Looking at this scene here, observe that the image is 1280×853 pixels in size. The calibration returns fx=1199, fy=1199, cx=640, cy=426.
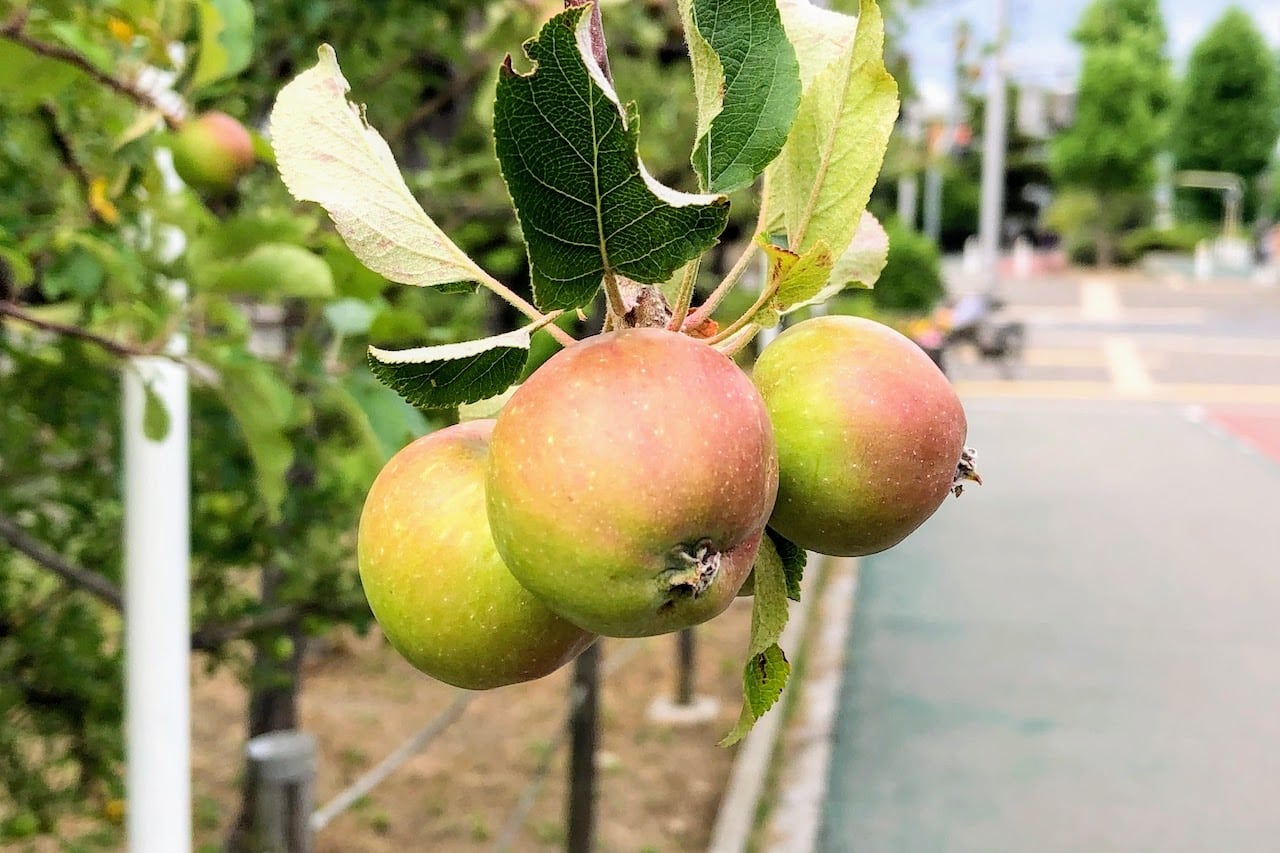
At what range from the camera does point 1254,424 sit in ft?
41.9

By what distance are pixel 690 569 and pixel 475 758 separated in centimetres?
491

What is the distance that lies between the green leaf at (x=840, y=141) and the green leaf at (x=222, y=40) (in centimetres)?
108

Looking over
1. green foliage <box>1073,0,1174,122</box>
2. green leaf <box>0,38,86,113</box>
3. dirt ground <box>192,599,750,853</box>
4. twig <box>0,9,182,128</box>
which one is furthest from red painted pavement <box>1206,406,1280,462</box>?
green foliage <box>1073,0,1174,122</box>

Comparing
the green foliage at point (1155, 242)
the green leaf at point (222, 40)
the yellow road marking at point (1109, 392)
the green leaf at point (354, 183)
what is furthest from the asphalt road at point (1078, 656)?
the green foliage at point (1155, 242)

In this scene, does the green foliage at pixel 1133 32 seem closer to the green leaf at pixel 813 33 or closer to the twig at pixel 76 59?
the twig at pixel 76 59

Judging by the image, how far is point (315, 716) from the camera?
5430 millimetres

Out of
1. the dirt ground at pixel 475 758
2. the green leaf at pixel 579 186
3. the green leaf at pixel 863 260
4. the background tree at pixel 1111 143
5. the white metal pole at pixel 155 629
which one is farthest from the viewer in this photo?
the background tree at pixel 1111 143

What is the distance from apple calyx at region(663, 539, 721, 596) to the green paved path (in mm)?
4364

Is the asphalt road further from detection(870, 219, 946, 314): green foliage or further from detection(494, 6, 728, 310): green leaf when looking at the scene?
detection(494, 6, 728, 310): green leaf

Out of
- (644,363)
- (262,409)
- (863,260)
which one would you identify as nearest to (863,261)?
(863,260)

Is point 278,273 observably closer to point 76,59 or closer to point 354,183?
point 76,59

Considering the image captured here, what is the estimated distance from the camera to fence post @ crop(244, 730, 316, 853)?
229cm

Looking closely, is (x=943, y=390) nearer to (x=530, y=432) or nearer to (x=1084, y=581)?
(x=530, y=432)

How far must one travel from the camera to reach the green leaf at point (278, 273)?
143 cm
